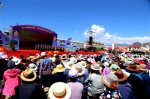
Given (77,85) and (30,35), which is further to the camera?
(30,35)

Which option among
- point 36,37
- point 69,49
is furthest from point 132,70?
point 36,37

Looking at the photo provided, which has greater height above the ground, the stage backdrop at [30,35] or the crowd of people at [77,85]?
the stage backdrop at [30,35]

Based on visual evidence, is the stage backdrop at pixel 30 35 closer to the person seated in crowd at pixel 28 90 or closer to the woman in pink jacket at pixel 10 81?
the woman in pink jacket at pixel 10 81

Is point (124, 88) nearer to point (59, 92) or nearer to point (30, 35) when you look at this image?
point (59, 92)

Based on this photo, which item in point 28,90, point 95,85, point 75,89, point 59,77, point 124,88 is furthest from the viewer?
point 59,77

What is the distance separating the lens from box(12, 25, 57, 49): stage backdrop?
853 inches

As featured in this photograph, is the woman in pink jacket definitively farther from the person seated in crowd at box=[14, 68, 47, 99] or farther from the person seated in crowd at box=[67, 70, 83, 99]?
the person seated in crowd at box=[67, 70, 83, 99]

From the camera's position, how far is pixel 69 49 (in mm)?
28188

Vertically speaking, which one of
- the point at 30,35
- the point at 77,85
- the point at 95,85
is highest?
the point at 30,35

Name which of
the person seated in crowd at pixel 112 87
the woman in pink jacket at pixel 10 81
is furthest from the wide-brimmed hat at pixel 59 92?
the woman in pink jacket at pixel 10 81

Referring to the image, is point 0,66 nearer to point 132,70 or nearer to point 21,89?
point 21,89

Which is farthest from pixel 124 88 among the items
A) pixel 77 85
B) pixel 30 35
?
pixel 30 35

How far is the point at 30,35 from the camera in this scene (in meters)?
27.4

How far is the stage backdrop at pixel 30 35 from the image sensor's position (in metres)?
21.7
